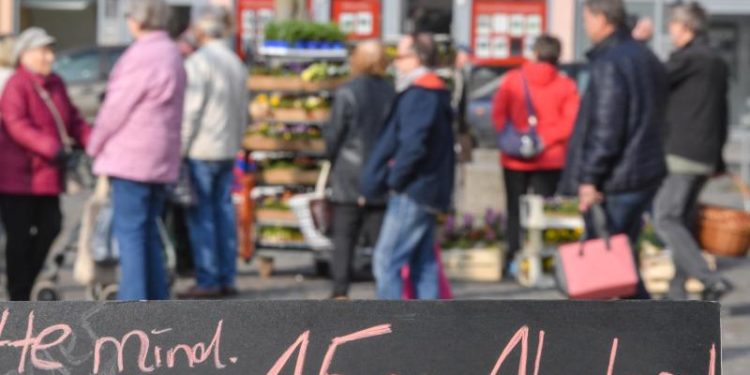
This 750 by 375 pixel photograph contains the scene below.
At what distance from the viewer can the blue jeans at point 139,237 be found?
309 inches

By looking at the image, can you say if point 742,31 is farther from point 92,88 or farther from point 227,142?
point 227,142

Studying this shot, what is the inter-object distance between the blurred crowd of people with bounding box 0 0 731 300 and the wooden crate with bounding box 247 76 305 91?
1172 millimetres

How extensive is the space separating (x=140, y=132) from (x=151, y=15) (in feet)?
1.90

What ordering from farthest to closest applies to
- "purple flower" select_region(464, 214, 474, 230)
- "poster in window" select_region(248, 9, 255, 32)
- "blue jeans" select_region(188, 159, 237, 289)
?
"poster in window" select_region(248, 9, 255, 32)
"purple flower" select_region(464, 214, 474, 230)
"blue jeans" select_region(188, 159, 237, 289)

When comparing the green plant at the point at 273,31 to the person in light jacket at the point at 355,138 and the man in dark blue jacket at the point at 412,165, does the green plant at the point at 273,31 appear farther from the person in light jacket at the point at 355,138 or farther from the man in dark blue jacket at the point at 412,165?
the man in dark blue jacket at the point at 412,165

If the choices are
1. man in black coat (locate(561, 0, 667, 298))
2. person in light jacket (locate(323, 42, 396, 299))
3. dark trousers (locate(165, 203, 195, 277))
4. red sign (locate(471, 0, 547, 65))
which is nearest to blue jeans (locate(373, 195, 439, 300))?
person in light jacket (locate(323, 42, 396, 299))

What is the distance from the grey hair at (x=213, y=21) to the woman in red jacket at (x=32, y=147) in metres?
1.34

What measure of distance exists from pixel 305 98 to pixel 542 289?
207 cm

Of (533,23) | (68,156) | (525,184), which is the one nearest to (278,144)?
(525,184)

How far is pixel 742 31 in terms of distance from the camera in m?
32.0

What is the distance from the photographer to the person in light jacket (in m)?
9.30

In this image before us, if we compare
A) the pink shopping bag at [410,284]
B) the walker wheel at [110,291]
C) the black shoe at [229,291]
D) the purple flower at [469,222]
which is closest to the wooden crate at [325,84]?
the purple flower at [469,222]

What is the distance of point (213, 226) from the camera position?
392 inches

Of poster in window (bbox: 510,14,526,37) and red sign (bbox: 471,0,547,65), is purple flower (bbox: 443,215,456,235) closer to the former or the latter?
red sign (bbox: 471,0,547,65)
